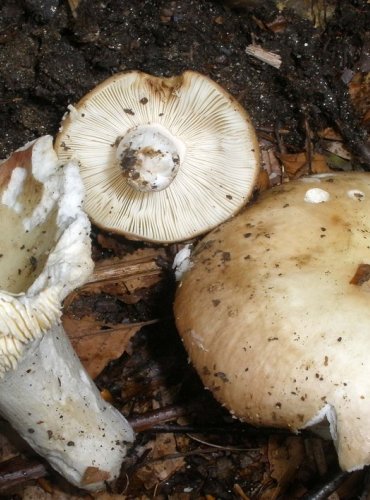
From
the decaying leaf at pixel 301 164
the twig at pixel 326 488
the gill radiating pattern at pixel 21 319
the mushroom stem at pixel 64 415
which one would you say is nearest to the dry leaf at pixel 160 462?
the mushroom stem at pixel 64 415

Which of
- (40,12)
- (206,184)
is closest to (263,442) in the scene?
(206,184)

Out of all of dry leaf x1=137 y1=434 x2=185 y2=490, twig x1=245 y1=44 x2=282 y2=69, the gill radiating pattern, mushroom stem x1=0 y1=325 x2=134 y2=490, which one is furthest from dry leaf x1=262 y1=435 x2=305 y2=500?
twig x1=245 y1=44 x2=282 y2=69

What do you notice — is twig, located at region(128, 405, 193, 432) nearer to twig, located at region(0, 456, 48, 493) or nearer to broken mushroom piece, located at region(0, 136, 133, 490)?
broken mushroom piece, located at region(0, 136, 133, 490)

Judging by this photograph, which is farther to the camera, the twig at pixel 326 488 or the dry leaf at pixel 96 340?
the dry leaf at pixel 96 340

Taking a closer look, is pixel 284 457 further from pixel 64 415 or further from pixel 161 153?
pixel 161 153

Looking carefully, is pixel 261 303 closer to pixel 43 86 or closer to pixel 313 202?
pixel 313 202

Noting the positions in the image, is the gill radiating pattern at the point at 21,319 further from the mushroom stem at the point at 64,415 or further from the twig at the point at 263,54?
the twig at the point at 263,54
